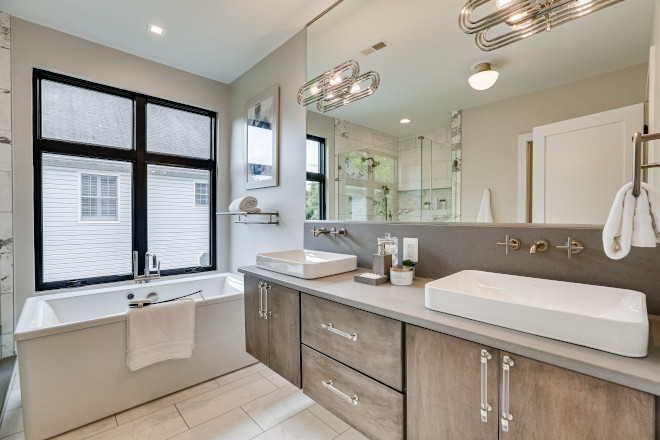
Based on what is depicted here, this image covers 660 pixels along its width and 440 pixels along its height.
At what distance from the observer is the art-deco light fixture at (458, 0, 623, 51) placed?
1.15m

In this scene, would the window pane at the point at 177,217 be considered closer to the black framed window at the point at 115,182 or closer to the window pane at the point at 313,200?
the black framed window at the point at 115,182

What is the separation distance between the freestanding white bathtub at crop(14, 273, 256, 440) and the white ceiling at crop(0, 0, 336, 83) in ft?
6.97

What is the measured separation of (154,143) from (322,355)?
2.75 meters

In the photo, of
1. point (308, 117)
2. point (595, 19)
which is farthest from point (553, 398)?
point (308, 117)

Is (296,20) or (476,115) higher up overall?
(296,20)

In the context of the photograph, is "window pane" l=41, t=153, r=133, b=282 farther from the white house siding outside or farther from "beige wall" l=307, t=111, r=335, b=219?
"beige wall" l=307, t=111, r=335, b=219

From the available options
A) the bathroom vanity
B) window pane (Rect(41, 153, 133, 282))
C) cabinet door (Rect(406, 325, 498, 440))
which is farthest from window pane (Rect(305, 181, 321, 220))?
window pane (Rect(41, 153, 133, 282))

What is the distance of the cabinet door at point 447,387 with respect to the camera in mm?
859

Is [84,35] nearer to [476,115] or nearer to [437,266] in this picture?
[476,115]

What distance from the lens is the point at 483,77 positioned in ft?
4.67

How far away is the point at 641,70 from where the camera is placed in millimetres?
1069

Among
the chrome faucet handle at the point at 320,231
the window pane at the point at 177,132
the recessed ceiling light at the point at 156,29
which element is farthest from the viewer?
the window pane at the point at 177,132

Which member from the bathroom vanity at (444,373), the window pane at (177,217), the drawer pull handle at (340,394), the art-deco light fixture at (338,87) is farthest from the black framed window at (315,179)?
the window pane at (177,217)

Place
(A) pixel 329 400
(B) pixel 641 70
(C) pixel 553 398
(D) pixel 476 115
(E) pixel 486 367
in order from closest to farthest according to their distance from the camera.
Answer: (C) pixel 553 398, (E) pixel 486 367, (B) pixel 641 70, (A) pixel 329 400, (D) pixel 476 115
